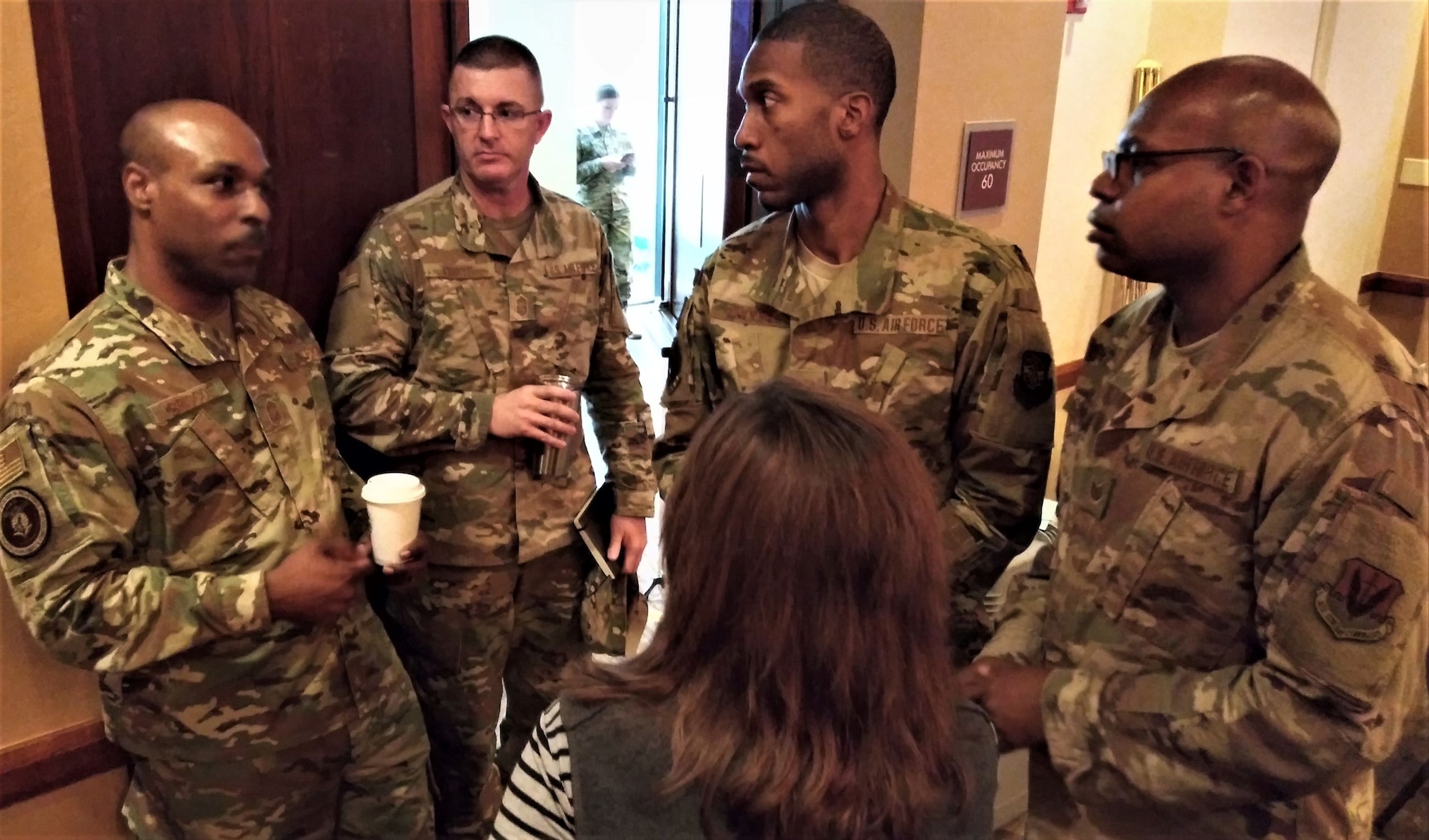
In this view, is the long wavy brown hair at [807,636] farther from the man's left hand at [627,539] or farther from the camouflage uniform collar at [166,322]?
the man's left hand at [627,539]

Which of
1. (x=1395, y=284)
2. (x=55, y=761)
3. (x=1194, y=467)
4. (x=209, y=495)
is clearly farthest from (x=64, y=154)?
(x=1395, y=284)

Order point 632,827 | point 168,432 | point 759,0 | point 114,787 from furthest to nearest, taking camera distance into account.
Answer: point 759,0, point 114,787, point 168,432, point 632,827

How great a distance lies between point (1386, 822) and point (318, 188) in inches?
96.6

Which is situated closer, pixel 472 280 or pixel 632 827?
pixel 632 827

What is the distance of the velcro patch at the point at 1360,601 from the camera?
1.06 meters

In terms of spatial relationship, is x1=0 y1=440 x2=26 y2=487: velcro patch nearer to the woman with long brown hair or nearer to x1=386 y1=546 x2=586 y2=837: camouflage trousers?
x1=386 y1=546 x2=586 y2=837: camouflage trousers

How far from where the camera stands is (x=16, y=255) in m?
1.50

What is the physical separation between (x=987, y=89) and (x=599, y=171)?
4.33 meters

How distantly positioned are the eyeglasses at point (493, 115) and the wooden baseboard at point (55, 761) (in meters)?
1.25

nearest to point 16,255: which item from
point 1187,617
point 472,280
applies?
point 472,280

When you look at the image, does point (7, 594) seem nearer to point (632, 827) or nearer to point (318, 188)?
point (318, 188)

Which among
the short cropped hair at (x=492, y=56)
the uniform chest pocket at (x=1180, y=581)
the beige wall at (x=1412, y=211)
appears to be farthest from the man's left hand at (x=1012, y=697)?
the beige wall at (x=1412, y=211)

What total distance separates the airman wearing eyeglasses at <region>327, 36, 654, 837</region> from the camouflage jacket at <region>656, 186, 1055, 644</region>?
422 mm

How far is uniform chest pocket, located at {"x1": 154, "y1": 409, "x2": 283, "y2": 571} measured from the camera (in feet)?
4.86
